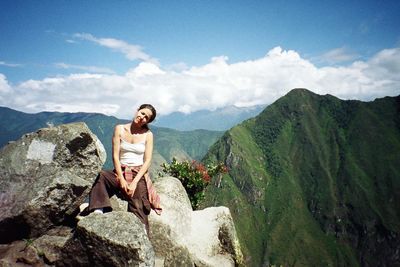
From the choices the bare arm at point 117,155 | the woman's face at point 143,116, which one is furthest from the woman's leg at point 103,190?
the woman's face at point 143,116

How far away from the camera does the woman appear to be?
10.4m

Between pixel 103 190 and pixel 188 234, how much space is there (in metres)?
5.87

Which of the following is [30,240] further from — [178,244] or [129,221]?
[178,244]

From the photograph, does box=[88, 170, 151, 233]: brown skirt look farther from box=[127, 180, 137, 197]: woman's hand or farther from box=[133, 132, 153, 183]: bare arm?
box=[133, 132, 153, 183]: bare arm

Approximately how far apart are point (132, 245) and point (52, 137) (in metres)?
6.07

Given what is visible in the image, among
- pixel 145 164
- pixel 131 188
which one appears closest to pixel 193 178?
pixel 145 164

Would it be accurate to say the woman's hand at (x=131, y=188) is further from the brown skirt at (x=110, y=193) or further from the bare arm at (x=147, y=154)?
the bare arm at (x=147, y=154)

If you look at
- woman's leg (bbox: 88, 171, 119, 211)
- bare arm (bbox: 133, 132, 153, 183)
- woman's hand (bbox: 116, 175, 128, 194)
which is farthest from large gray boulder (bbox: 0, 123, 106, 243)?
bare arm (bbox: 133, 132, 153, 183)

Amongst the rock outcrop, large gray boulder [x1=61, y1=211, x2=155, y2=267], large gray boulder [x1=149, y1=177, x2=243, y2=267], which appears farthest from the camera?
large gray boulder [x1=149, y1=177, x2=243, y2=267]

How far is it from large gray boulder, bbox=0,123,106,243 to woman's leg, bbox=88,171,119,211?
1.51 meters

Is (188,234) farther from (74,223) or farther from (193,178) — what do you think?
(193,178)

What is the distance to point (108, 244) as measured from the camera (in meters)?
8.57

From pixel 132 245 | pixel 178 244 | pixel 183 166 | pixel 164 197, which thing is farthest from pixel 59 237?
pixel 183 166

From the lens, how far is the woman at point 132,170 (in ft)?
34.1
